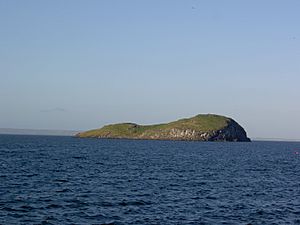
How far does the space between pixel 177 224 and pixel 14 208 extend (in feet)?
53.5

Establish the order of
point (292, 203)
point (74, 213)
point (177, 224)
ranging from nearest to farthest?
point (177, 224)
point (74, 213)
point (292, 203)

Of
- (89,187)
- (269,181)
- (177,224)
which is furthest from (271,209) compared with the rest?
(269,181)

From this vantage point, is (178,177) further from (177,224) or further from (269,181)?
(177,224)

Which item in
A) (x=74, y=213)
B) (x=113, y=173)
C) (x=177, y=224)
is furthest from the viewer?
(x=113, y=173)

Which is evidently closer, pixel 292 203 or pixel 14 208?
pixel 14 208

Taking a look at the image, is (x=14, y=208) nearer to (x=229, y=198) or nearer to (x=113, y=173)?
(x=229, y=198)

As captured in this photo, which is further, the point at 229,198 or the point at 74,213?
the point at 229,198

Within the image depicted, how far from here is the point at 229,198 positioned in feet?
190

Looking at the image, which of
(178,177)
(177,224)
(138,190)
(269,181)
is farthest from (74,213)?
(269,181)

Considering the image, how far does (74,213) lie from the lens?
44.7 m

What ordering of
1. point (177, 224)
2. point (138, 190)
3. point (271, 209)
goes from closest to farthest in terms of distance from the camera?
point (177, 224), point (271, 209), point (138, 190)

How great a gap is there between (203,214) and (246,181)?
33918 mm

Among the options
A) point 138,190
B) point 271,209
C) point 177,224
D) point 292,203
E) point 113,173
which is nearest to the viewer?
point 177,224

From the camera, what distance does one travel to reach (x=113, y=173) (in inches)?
3314
